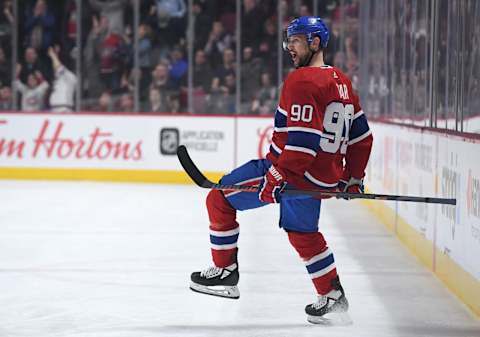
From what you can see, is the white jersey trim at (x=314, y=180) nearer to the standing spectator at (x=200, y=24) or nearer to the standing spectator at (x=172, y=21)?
the standing spectator at (x=200, y=24)

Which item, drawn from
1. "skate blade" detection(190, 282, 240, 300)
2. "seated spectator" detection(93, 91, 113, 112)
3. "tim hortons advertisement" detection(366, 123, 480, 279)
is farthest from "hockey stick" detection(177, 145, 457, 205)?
"seated spectator" detection(93, 91, 113, 112)

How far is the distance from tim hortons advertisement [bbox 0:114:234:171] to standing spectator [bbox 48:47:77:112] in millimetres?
651

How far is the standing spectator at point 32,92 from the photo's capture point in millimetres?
14227

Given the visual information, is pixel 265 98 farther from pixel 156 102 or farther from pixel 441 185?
pixel 441 185

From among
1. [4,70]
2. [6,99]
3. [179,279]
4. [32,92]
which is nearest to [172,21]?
[32,92]

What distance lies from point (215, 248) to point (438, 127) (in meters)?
1.96

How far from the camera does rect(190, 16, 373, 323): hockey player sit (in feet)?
13.6

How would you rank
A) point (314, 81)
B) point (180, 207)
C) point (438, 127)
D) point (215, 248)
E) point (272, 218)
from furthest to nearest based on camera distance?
point (180, 207), point (272, 218), point (438, 127), point (215, 248), point (314, 81)

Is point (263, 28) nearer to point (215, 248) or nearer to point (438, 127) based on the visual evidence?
point (438, 127)

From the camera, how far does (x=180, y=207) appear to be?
1003 centimetres

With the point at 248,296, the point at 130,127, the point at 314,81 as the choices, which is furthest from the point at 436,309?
the point at 130,127

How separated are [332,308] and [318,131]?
753mm

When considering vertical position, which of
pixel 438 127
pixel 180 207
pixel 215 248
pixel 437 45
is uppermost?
pixel 437 45

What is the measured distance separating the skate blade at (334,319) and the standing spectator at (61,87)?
10.0 metres
